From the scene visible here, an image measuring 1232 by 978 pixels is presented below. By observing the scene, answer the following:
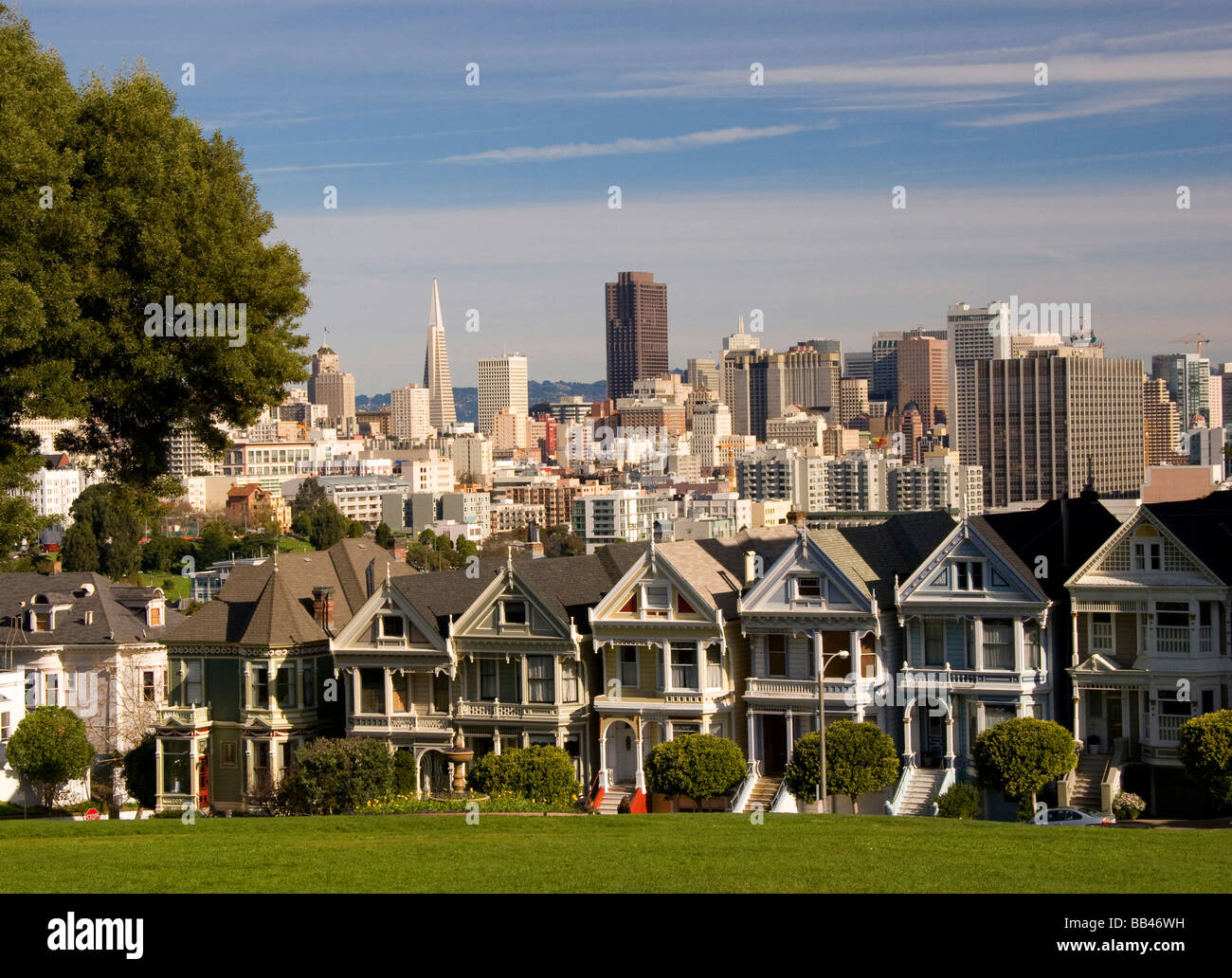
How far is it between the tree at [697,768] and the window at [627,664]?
3.09 meters

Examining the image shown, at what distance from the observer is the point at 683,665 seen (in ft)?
145

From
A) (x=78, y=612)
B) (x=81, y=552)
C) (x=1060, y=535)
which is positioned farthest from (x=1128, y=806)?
(x=81, y=552)

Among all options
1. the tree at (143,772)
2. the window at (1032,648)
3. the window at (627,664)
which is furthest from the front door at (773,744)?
the tree at (143,772)

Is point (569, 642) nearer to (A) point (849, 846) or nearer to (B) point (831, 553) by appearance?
(B) point (831, 553)

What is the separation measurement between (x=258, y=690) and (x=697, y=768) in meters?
14.4

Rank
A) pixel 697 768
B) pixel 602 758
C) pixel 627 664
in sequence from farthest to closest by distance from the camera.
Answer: pixel 627 664 → pixel 602 758 → pixel 697 768

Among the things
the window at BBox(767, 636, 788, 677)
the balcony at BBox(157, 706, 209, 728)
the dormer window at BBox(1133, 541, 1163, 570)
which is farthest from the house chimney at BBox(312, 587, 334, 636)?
the dormer window at BBox(1133, 541, 1163, 570)

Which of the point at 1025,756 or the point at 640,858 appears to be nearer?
the point at 640,858

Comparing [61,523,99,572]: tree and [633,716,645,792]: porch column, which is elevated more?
[61,523,99,572]: tree

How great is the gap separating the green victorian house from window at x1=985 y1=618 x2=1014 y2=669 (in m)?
17.6

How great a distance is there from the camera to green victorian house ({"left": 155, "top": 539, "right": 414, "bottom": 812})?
49156 millimetres

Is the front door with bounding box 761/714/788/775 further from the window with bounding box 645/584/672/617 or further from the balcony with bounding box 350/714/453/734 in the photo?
the balcony with bounding box 350/714/453/734

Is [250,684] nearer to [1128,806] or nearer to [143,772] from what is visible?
[143,772]

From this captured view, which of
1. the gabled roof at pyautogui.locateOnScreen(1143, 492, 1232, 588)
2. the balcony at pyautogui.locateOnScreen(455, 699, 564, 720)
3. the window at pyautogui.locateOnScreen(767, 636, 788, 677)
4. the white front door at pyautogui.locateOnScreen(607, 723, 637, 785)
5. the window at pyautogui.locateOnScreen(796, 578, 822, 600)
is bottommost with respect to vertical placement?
the white front door at pyautogui.locateOnScreen(607, 723, 637, 785)
